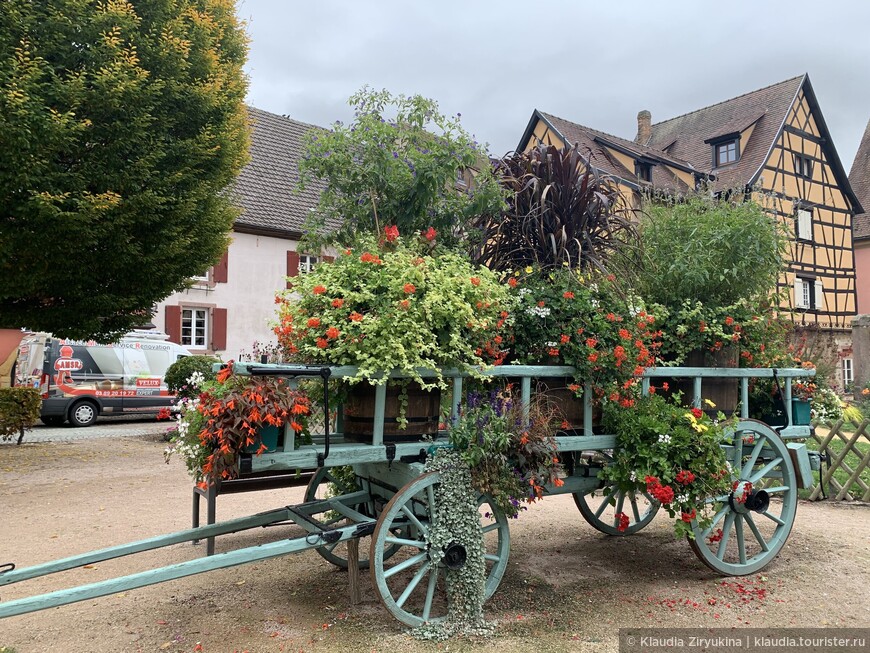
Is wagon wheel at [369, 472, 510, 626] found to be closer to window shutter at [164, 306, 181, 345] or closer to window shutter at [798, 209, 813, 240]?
window shutter at [164, 306, 181, 345]

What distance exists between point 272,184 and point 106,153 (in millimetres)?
11576

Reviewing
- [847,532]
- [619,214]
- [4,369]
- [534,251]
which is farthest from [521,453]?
[4,369]

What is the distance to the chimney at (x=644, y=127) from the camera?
98.1ft

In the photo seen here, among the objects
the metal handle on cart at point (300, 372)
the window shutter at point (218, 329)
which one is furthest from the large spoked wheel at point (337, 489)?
the window shutter at point (218, 329)

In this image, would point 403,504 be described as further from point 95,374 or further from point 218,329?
point 218,329

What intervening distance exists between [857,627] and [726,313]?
77.8 inches

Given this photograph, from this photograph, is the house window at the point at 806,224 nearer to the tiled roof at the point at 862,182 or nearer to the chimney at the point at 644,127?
the tiled roof at the point at 862,182

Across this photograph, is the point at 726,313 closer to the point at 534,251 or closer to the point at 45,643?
the point at 534,251

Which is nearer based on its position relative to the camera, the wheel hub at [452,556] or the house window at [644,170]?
the wheel hub at [452,556]

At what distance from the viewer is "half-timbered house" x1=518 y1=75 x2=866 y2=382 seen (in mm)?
22422

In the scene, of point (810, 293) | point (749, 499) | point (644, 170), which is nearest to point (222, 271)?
point (644, 170)

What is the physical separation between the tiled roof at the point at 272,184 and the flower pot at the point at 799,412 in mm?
15243

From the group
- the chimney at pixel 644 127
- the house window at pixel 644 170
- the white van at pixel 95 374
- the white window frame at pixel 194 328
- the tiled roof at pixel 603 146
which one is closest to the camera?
the white van at pixel 95 374

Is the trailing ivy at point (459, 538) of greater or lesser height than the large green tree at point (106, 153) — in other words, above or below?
below
